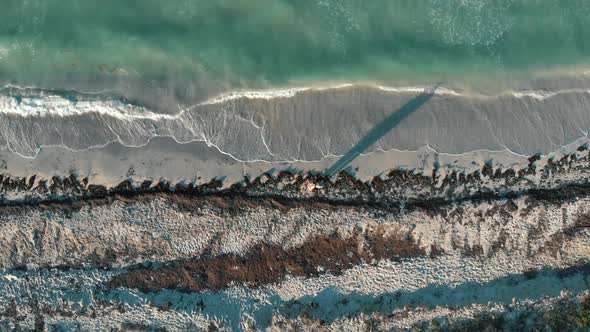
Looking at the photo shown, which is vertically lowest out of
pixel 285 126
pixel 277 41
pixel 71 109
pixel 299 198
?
pixel 299 198

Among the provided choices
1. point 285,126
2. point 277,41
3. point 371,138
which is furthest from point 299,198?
point 277,41

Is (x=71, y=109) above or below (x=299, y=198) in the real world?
above

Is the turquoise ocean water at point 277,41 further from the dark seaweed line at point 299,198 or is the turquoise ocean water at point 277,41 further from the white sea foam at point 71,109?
the dark seaweed line at point 299,198

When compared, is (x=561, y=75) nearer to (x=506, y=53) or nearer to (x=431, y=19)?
(x=506, y=53)

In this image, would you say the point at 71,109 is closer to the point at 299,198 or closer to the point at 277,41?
the point at 277,41

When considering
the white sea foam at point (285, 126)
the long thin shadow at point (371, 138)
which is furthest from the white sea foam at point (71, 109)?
the long thin shadow at point (371, 138)

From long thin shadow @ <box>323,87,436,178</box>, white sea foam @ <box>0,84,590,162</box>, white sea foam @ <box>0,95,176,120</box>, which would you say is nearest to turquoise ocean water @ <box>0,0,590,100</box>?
white sea foam @ <box>0,95,176,120</box>

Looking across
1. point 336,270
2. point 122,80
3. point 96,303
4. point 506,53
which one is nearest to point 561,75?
point 506,53

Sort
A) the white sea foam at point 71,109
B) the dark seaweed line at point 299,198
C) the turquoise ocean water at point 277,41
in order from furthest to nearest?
the turquoise ocean water at point 277,41 → the white sea foam at point 71,109 → the dark seaweed line at point 299,198
